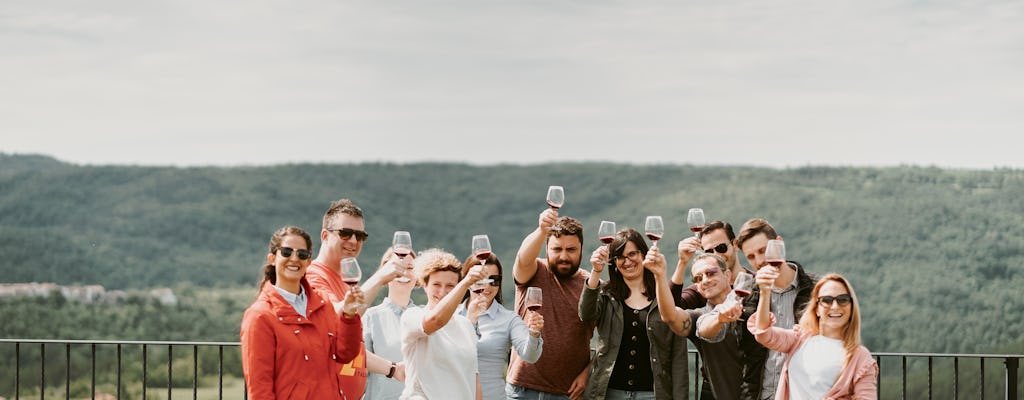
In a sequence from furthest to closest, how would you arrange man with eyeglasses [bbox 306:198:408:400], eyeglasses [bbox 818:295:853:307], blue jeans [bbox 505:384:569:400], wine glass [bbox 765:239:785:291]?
blue jeans [bbox 505:384:569:400] → man with eyeglasses [bbox 306:198:408:400] → eyeglasses [bbox 818:295:853:307] → wine glass [bbox 765:239:785:291]

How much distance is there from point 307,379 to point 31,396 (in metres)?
26.0

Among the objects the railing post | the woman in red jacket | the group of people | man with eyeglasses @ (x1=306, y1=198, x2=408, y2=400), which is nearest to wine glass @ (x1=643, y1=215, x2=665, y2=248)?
the group of people

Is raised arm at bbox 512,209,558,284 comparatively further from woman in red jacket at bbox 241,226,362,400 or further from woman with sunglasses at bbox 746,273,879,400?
woman in red jacket at bbox 241,226,362,400

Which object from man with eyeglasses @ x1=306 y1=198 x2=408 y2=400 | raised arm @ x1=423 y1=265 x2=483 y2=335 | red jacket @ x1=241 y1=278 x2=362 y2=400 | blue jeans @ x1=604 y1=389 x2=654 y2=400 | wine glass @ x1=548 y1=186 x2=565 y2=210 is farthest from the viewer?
wine glass @ x1=548 y1=186 x2=565 y2=210

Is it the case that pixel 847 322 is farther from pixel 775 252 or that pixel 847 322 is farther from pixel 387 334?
pixel 387 334

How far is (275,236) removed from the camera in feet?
13.7

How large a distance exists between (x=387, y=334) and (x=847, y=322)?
2042mm

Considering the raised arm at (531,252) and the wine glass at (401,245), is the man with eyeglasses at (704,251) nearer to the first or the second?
the raised arm at (531,252)

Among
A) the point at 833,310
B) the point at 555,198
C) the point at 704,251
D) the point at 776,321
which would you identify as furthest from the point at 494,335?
the point at 833,310

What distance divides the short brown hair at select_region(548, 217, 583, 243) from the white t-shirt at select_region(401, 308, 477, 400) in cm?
104

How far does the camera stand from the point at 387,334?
514 centimetres

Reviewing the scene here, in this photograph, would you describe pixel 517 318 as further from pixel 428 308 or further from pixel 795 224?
pixel 795 224

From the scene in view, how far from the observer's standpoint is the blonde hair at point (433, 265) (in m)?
4.70

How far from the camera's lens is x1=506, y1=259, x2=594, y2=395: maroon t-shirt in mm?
5594
